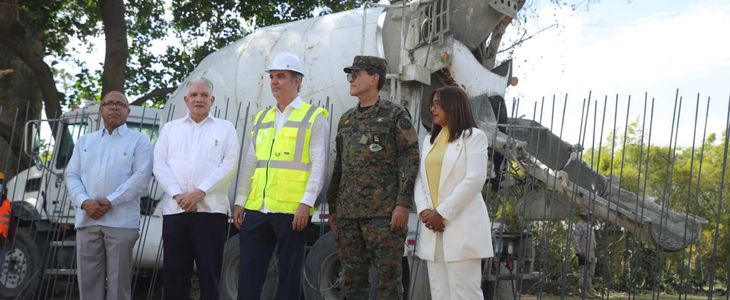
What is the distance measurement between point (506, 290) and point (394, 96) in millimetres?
2181

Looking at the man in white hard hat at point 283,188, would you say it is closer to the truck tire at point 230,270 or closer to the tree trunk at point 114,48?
the truck tire at point 230,270

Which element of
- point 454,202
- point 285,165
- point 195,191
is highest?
point 285,165

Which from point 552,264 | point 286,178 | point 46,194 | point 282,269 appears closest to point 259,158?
point 286,178

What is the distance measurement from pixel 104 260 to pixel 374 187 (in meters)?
2.25

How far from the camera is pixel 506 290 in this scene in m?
7.50

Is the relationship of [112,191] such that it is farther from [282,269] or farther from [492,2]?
[492,2]

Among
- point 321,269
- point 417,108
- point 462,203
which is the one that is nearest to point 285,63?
point 462,203

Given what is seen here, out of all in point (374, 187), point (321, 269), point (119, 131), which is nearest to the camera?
point (374, 187)

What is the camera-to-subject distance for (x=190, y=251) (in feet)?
17.1

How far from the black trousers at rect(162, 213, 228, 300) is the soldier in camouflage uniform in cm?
91

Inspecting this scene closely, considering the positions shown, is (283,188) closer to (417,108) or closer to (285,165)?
(285,165)

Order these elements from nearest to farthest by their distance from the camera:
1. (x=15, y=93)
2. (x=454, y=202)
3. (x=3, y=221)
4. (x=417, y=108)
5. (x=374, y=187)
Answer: (x=454, y=202)
(x=374, y=187)
(x=417, y=108)
(x=3, y=221)
(x=15, y=93)

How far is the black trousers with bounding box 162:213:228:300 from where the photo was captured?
16.9 ft

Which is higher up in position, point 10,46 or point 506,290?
point 10,46
